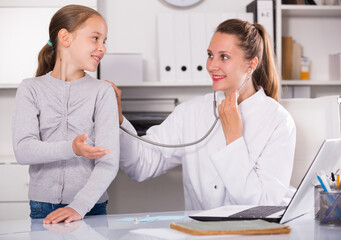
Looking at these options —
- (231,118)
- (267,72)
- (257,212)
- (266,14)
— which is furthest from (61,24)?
(266,14)

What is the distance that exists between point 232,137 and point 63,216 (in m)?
0.65

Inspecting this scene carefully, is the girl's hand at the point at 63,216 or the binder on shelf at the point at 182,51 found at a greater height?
the binder on shelf at the point at 182,51

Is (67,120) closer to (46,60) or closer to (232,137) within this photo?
(46,60)

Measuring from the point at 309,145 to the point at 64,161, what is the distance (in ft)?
2.91

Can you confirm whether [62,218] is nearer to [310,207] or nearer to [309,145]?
[310,207]

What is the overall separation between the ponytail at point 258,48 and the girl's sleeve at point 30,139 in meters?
0.73

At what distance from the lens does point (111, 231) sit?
99cm

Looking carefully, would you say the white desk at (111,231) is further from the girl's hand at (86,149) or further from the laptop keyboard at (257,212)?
the girl's hand at (86,149)

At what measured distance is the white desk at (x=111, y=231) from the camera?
914 mm

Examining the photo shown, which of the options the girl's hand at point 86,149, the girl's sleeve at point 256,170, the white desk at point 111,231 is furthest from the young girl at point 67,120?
the girl's sleeve at point 256,170

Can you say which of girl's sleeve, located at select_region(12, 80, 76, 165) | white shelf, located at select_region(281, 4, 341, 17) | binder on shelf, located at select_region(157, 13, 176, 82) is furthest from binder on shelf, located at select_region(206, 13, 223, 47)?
girl's sleeve, located at select_region(12, 80, 76, 165)

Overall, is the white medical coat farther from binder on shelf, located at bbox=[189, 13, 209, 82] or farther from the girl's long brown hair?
binder on shelf, located at bbox=[189, 13, 209, 82]

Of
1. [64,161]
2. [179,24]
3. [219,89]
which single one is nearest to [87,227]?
[64,161]

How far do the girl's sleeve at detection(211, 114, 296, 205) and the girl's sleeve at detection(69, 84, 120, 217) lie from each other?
0.32 meters
